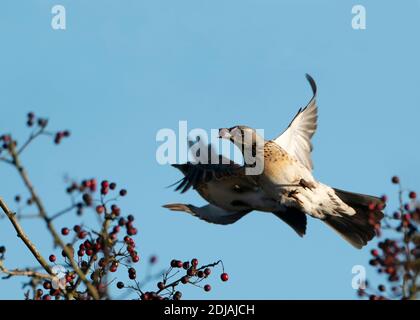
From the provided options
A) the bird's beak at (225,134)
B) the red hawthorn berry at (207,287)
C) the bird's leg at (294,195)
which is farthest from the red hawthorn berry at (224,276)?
the bird's beak at (225,134)

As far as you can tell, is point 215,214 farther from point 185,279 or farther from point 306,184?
point 185,279

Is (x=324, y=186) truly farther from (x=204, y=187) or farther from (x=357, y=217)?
(x=204, y=187)

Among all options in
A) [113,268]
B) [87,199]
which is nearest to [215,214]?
[113,268]

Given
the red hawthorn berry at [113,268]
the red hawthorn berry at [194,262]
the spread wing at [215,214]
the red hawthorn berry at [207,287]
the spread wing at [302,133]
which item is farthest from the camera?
the spread wing at [302,133]

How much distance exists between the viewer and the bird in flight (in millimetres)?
6551

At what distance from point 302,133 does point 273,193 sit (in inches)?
49.9

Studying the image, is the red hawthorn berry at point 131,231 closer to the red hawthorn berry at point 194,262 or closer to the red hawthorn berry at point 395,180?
the red hawthorn berry at point 194,262

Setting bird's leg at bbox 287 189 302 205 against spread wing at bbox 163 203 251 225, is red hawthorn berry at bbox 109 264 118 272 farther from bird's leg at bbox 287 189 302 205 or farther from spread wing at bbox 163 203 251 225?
bird's leg at bbox 287 189 302 205

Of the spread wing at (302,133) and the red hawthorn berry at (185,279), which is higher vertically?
the spread wing at (302,133)

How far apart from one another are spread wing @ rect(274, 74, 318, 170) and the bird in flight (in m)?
0.10

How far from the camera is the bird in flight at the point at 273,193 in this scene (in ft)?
21.5

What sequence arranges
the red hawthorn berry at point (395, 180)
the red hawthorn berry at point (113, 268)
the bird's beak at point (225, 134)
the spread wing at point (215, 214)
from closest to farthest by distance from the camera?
the red hawthorn berry at point (395, 180) → the red hawthorn berry at point (113, 268) → the spread wing at point (215, 214) → the bird's beak at point (225, 134)

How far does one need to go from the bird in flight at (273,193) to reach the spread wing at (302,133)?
0.10 metres
